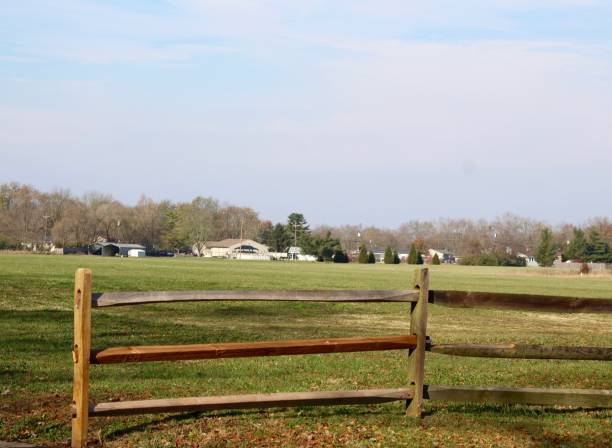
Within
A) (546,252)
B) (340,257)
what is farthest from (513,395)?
(546,252)

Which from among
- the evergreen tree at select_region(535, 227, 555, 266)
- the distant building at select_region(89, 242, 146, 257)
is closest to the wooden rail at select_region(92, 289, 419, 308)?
the evergreen tree at select_region(535, 227, 555, 266)

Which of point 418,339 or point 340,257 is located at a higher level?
point 340,257

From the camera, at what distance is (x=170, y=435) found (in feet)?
25.0

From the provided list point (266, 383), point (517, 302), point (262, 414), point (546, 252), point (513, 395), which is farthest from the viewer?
point (546, 252)

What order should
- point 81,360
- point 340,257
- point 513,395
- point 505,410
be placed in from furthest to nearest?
1. point 340,257
2. point 505,410
3. point 513,395
4. point 81,360

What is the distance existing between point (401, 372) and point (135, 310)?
1394 centimetres

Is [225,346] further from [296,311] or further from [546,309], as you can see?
[296,311]

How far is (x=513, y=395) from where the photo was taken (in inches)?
342

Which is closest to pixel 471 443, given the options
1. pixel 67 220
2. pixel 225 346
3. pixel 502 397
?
pixel 502 397

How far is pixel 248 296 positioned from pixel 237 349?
22.3 inches

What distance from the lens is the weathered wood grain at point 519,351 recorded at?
867 cm

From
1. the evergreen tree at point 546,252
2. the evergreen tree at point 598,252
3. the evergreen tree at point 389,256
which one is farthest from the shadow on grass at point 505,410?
the evergreen tree at point 598,252

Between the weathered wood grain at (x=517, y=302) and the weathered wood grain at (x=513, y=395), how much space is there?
89 cm

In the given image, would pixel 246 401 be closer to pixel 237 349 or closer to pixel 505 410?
pixel 237 349
